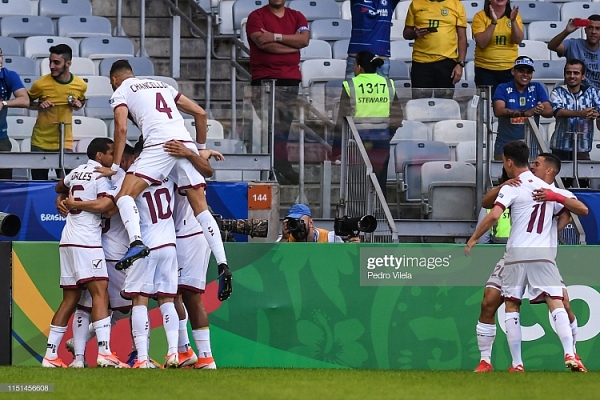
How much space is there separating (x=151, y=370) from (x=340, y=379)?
1484mm

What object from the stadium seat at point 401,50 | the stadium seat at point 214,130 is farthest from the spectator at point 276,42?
the stadium seat at point 401,50

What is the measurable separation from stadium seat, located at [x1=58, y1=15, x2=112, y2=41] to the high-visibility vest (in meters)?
4.86

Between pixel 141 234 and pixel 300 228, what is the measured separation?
7.51ft

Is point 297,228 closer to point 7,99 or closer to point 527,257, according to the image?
point 527,257

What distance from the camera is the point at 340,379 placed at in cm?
906

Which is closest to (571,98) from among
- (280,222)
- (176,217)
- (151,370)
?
(280,222)

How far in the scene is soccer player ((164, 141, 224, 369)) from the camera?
33.4ft

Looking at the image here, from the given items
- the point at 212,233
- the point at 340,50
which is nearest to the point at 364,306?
the point at 212,233

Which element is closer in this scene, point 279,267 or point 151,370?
point 151,370

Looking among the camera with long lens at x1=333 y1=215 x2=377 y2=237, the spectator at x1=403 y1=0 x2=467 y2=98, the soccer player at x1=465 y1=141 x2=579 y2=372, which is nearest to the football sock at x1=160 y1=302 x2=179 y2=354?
the camera with long lens at x1=333 y1=215 x2=377 y2=237

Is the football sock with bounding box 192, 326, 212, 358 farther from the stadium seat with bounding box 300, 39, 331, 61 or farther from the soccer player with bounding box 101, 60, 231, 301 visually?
the stadium seat with bounding box 300, 39, 331, 61

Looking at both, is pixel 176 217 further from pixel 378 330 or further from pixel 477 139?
pixel 477 139

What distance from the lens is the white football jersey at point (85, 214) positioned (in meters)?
10.3

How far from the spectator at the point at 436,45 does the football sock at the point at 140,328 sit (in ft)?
18.0
